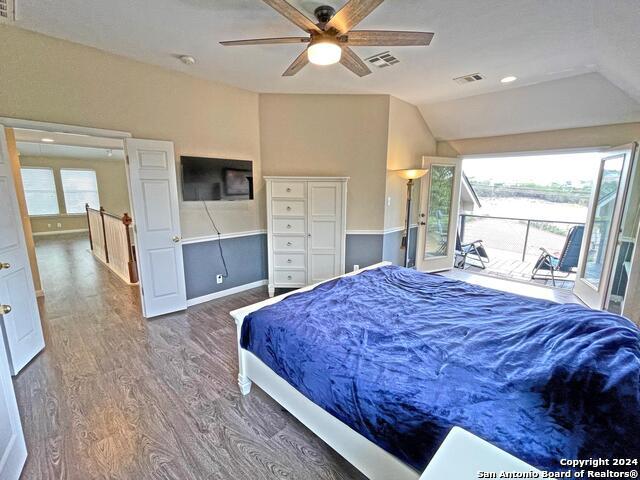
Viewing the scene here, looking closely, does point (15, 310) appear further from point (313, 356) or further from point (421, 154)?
point (421, 154)

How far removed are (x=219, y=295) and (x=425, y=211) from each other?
11.8 ft

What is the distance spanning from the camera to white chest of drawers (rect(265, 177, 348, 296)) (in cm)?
372

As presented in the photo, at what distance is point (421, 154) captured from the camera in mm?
4730

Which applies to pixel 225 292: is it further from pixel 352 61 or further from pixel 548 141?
pixel 548 141

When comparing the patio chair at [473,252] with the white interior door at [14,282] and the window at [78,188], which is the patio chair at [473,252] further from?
the window at [78,188]

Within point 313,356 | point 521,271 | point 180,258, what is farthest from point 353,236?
point 521,271

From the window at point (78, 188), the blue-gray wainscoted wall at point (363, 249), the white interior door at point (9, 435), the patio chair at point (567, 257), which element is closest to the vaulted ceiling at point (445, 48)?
the patio chair at point (567, 257)

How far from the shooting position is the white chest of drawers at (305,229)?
372 centimetres

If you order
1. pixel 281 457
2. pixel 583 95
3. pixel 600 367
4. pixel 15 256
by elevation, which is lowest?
pixel 281 457

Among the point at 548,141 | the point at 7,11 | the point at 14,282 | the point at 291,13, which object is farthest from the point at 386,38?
the point at 548,141

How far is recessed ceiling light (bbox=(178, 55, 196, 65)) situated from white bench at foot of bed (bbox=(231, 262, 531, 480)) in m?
2.58

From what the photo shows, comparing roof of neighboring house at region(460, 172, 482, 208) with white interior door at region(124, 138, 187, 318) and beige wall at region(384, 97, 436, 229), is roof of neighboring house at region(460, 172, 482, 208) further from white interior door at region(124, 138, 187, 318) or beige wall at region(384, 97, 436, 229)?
white interior door at region(124, 138, 187, 318)

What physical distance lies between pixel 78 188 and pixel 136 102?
8138 mm

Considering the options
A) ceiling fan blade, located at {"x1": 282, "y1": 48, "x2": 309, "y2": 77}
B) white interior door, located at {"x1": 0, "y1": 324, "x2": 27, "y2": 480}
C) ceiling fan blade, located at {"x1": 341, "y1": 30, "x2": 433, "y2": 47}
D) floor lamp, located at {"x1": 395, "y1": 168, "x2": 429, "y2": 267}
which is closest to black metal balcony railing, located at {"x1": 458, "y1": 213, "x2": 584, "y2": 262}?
floor lamp, located at {"x1": 395, "y1": 168, "x2": 429, "y2": 267}
